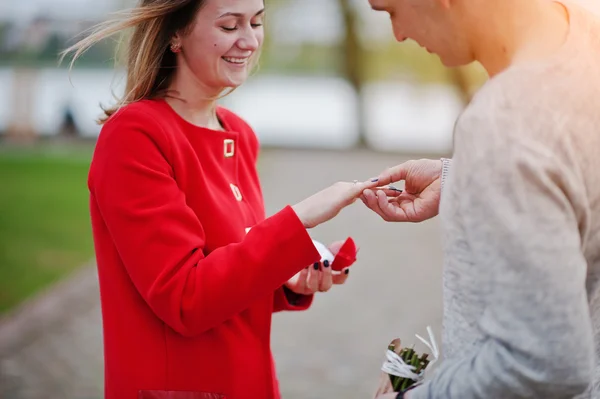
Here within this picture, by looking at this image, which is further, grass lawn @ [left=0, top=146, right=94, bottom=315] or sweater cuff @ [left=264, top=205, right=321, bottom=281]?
grass lawn @ [left=0, top=146, right=94, bottom=315]

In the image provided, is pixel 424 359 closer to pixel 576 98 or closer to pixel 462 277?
pixel 462 277

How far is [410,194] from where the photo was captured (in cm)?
198

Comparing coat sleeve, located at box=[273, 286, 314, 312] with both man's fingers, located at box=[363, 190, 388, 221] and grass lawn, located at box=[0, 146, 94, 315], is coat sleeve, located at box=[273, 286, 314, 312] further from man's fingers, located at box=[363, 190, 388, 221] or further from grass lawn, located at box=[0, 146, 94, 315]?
grass lawn, located at box=[0, 146, 94, 315]

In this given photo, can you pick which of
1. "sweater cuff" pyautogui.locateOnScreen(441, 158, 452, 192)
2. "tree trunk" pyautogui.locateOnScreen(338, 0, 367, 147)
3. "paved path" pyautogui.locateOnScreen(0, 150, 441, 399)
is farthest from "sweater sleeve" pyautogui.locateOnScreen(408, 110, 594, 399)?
"tree trunk" pyautogui.locateOnScreen(338, 0, 367, 147)

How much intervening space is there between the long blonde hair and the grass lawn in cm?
488

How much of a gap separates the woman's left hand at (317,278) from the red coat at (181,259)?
Answer: 17 cm

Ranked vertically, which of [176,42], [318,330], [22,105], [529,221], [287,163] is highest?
[176,42]

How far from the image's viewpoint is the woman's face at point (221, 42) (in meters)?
2.06

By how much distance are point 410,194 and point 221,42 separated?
0.62m

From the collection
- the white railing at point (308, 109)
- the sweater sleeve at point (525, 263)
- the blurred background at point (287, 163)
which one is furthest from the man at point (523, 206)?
the white railing at point (308, 109)

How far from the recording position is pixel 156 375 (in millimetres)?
1963

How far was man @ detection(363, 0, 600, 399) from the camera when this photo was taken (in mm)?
1255

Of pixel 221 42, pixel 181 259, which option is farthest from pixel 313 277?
pixel 221 42

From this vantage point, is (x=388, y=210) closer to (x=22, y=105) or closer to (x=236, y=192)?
(x=236, y=192)
